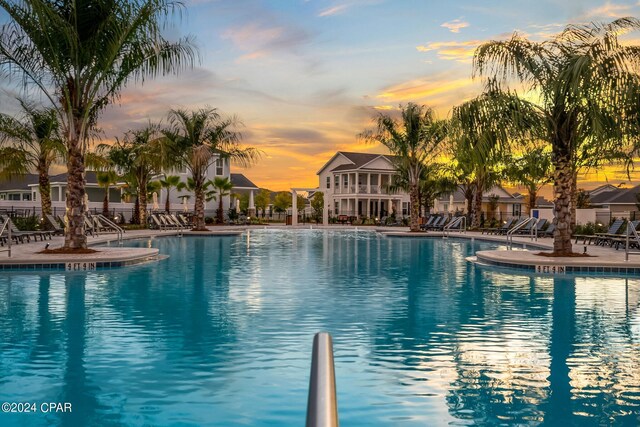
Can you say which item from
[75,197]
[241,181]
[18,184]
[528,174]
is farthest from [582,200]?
[18,184]

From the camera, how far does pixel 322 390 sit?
1.47 meters

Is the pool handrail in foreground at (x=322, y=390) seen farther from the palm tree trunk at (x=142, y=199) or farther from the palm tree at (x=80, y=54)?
the palm tree trunk at (x=142, y=199)

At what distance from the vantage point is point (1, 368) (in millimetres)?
6418

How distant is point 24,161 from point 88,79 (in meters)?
16.6

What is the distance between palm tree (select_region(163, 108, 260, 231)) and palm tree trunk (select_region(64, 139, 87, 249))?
1707 centimetres

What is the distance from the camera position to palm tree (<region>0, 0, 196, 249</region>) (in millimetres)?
16703

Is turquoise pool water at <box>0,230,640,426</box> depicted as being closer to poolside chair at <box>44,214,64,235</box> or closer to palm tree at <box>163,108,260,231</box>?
poolside chair at <box>44,214,64,235</box>

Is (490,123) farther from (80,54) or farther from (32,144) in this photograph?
(32,144)

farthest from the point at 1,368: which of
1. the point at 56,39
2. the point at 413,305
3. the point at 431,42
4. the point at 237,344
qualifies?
the point at 431,42

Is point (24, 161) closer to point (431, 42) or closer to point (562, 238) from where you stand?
point (431, 42)

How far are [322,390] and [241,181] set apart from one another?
68.2m

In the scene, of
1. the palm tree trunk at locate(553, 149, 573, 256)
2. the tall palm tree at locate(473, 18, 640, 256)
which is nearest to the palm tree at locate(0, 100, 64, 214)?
the tall palm tree at locate(473, 18, 640, 256)

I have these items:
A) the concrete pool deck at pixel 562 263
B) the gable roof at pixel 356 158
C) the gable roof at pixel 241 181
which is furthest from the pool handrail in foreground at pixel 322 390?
the gable roof at pixel 241 181

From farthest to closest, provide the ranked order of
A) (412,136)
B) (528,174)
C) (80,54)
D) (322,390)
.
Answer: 1. (528,174)
2. (412,136)
3. (80,54)
4. (322,390)
